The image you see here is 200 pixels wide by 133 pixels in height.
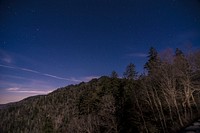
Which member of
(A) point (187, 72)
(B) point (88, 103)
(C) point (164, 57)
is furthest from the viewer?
(B) point (88, 103)

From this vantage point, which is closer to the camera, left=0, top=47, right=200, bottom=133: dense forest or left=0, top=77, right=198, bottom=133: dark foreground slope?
left=0, top=47, right=200, bottom=133: dense forest

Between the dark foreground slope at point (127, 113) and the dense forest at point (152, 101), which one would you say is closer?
the dense forest at point (152, 101)

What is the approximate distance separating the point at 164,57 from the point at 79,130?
20.6 meters

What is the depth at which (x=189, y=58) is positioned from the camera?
1958 centimetres

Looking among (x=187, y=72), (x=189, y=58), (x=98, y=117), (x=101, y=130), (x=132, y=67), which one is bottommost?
(x=101, y=130)

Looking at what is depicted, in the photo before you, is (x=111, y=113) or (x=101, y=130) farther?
(x=101, y=130)

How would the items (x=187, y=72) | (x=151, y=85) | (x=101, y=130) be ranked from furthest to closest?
(x=101, y=130)
(x=151, y=85)
(x=187, y=72)

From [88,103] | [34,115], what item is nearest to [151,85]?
[88,103]

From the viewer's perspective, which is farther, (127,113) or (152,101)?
(127,113)

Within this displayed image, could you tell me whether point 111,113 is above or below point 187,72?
below

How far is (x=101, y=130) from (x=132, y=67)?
78.8 ft

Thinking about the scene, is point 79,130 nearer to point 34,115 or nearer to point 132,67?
point 132,67

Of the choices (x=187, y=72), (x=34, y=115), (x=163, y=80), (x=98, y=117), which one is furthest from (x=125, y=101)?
(x=34, y=115)

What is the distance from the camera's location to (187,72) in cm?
1956
